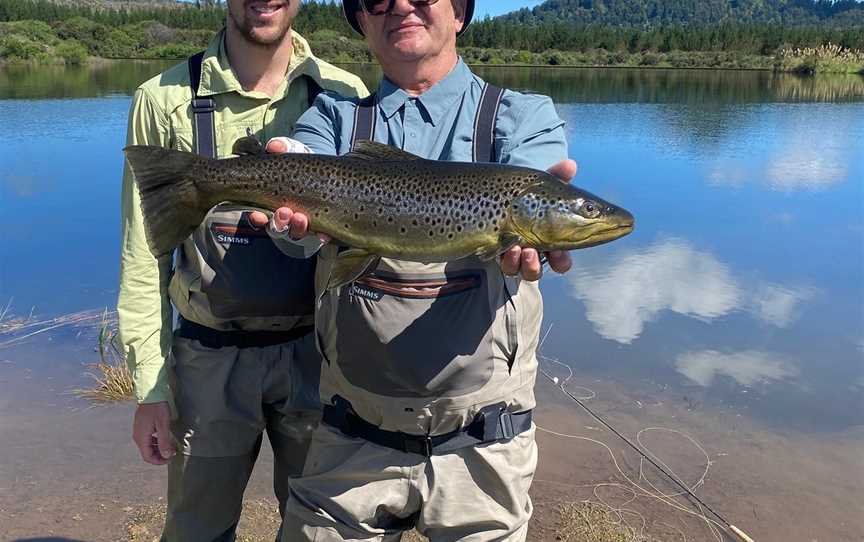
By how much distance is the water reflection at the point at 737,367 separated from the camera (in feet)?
29.8

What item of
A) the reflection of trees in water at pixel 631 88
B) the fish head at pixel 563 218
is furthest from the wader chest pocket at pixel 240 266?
the reflection of trees in water at pixel 631 88

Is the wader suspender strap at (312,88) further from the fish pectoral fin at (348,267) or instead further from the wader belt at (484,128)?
the fish pectoral fin at (348,267)

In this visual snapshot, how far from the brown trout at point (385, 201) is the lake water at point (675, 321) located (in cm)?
350

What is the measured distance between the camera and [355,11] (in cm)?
395

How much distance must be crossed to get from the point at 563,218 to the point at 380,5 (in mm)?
1380

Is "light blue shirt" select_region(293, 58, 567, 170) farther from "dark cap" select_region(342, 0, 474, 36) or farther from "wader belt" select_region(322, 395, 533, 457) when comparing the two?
"wader belt" select_region(322, 395, 533, 457)

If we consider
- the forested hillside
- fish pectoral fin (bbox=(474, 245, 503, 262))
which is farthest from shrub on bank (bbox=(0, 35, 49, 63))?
fish pectoral fin (bbox=(474, 245, 503, 262))

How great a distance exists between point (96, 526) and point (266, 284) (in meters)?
3.14

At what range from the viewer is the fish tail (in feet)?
11.1

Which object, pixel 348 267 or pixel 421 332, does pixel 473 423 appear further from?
pixel 348 267

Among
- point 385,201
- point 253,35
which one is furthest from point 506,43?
point 385,201

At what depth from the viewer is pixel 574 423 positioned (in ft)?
24.7

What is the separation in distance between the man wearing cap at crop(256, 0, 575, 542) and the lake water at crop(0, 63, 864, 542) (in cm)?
314

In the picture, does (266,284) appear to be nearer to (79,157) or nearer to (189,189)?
(189,189)
